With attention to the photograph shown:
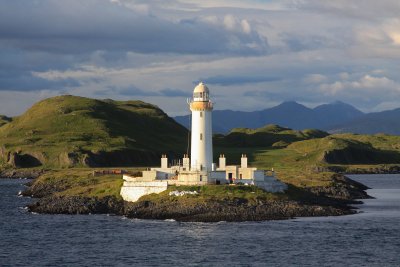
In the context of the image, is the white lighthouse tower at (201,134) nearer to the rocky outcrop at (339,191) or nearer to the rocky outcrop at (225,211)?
the rocky outcrop at (225,211)

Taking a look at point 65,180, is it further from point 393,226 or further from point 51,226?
point 393,226

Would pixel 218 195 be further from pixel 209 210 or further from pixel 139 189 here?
pixel 139 189

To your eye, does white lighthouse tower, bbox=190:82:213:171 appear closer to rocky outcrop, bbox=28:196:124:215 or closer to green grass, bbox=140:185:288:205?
green grass, bbox=140:185:288:205

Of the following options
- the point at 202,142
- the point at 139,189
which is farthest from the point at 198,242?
the point at 202,142

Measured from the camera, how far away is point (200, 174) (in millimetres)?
112500

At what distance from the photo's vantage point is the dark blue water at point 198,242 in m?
78.4

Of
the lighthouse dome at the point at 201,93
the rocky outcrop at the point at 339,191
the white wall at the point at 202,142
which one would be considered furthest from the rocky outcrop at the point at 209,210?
the rocky outcrop at the point at 339,191

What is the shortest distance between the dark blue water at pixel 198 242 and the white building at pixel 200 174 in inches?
282

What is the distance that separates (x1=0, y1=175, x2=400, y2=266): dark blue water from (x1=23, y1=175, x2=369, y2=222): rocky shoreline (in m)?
2.43

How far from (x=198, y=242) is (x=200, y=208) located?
16.1 m

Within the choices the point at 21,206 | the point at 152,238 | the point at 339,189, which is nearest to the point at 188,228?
the point at 152,238

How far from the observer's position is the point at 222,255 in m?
80.7

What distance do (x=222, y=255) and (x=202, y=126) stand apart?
37.8 meters

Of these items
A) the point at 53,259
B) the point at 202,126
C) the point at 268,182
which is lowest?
the point at 53,259
